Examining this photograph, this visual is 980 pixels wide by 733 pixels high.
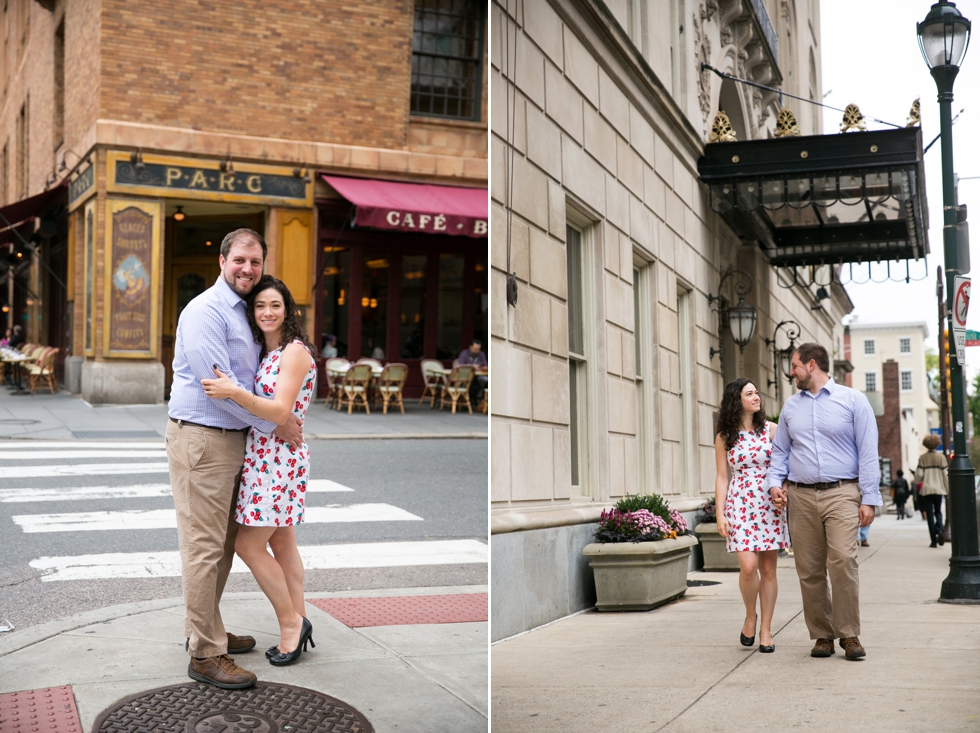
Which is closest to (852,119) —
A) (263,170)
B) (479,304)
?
(479,304)

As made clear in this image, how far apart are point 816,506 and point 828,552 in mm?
274

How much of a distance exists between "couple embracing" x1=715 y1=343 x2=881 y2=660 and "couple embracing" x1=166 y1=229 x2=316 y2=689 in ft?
9.72

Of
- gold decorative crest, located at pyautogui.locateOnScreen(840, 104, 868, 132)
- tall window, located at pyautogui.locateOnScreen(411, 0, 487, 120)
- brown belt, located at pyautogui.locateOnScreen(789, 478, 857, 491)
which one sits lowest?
brown belt, located at pyautogui.locateOnScreen(789, 478, 857, 491)

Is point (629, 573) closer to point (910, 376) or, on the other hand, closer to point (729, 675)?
point (729, 675)

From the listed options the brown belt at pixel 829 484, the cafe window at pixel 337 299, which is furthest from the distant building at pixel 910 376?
the cafe window at pixel 337 299

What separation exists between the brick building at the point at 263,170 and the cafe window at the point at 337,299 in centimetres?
4

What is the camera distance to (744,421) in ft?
22.2

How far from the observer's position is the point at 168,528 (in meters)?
8.73

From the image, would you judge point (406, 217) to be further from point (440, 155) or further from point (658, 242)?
point (658, 242)

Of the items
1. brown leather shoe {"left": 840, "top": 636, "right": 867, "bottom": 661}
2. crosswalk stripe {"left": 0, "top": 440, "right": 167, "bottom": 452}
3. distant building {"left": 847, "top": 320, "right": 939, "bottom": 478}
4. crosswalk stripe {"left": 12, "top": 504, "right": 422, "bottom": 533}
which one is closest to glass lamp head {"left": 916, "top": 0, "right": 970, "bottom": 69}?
distant building {"left": 847, "top": 320, "right": 939, "bottom": 478}

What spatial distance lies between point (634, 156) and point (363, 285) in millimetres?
12820

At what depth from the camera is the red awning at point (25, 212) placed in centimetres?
2162

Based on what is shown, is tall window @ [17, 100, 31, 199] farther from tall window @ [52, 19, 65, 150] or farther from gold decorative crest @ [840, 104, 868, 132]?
gold decorative crest @ [840, 104, 868, 132]

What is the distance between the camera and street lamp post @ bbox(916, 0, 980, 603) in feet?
25.0
